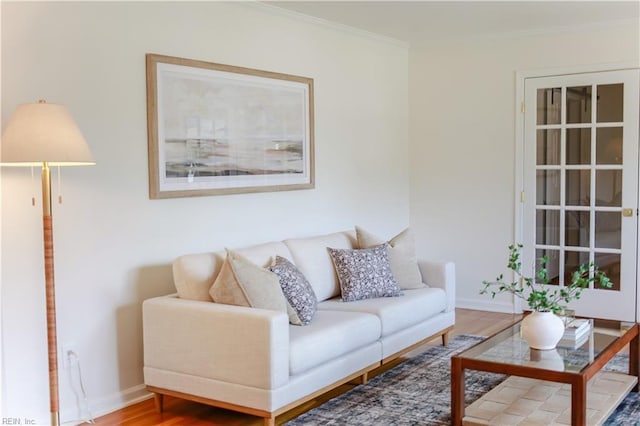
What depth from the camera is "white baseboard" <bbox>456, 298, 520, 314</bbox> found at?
6.16 metres

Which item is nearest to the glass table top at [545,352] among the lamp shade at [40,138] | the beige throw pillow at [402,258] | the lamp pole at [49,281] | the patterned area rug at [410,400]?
the patterned area rug at [410,400]

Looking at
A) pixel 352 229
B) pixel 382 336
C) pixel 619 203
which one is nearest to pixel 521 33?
pixel 619 203

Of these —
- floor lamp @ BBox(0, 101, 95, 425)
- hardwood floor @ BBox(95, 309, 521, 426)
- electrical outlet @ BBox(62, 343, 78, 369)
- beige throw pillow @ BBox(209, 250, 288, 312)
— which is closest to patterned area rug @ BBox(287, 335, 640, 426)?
hardwood floor @ BBox(95, 309, 521, 426)

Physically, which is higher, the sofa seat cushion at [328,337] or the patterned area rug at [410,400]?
the sofa seat cushion at [328,337]

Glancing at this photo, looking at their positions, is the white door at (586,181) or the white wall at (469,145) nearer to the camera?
the white door at (586,181)

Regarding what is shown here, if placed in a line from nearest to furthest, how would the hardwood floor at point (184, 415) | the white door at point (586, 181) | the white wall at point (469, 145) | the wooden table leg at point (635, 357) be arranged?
1. the hardwood floor at point (184, 415)
2. the wooden table leg at point (635, 357)
3. the white door at point (586, 181)
4. the white wall at point (469, 145)

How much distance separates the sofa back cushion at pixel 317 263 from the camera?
Answer: 4445 millimetres

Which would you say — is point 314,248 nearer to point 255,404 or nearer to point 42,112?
point 255,404

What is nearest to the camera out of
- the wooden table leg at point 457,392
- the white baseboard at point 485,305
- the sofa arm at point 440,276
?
the wooden table leg at point 457,392

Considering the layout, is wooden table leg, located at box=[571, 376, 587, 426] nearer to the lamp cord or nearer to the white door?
the lamp cord

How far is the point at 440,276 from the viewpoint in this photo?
4906 mm

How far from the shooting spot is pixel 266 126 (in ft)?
15.8

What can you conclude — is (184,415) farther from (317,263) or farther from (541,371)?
(541,371)

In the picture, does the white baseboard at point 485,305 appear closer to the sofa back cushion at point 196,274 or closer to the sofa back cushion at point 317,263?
the sofa back cushion at point 317,263
